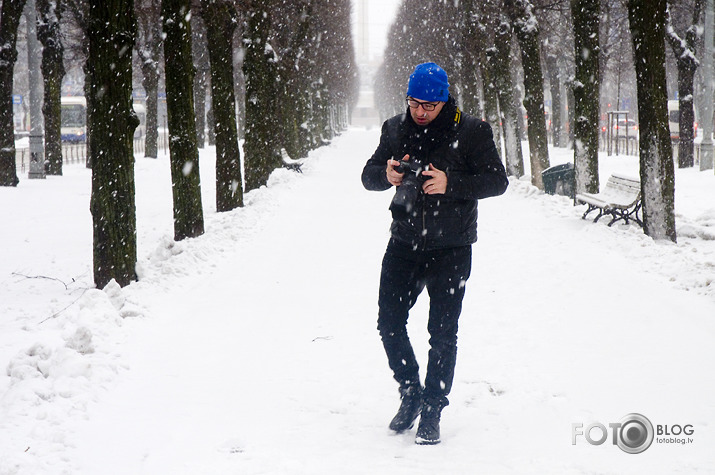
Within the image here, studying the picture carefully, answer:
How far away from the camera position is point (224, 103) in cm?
1396

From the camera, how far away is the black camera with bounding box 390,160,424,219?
3916 mm

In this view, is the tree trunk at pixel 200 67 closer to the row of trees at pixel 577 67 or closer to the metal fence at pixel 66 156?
the metal fence at pixel 66 156

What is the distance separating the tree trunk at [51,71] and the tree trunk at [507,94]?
41.0ft

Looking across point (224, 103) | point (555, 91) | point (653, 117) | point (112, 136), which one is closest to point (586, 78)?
point (653, 117)

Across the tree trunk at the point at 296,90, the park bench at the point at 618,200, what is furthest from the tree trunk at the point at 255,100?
the park bench at the point at 618,200

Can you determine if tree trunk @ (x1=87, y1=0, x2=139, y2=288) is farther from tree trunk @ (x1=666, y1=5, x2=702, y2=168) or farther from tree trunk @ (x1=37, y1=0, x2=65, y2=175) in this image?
tree trunk @ (x1=666, y1=5, x2=702, y2=168)

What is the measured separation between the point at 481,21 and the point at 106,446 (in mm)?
21661

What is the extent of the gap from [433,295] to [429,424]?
736 mm

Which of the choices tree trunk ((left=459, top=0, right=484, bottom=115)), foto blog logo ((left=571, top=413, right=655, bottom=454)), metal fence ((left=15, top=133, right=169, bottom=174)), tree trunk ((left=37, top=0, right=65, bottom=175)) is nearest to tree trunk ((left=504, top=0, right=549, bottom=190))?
tree trunk ((left=459, top=0, right=484, bottom=115))

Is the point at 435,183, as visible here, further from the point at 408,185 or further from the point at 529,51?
the point at 529,51

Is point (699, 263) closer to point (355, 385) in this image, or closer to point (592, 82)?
point (355, 385)

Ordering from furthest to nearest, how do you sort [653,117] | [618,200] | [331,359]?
[618,200] → [653,117] → [331,359]

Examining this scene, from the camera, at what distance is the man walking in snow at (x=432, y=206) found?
3.93 metres

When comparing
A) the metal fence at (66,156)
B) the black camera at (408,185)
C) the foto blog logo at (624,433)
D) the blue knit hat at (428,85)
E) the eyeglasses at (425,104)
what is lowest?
the foto blog logo at (624,433)
